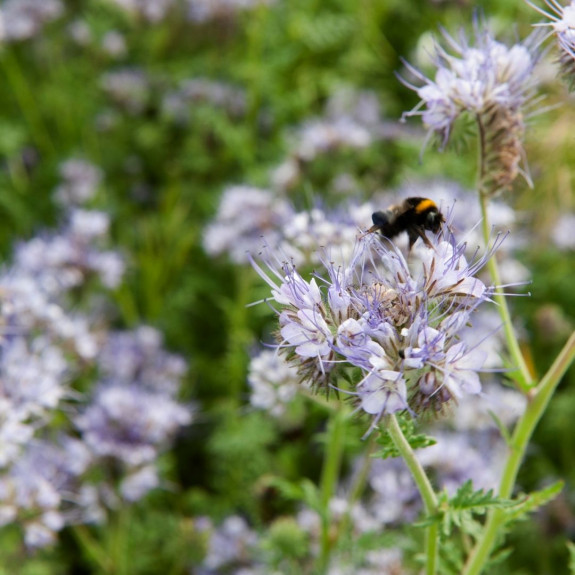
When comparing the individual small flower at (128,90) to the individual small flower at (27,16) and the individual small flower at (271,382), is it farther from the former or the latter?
the individual small flower at (271,382)

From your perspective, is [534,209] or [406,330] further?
[534,209]

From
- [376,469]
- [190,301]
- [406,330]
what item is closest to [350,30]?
[190,301]

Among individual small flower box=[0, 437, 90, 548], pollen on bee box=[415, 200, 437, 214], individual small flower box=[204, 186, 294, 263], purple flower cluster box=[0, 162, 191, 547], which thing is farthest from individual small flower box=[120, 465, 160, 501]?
pollen on bee box=[415, 200, 437, 214]

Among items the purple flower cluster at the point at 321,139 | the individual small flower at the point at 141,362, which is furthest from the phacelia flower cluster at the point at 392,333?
the purple flower cluster at the point at 321,139

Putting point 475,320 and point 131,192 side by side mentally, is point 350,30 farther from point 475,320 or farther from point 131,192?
point 475,320

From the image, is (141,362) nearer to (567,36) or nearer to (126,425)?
(126,425)

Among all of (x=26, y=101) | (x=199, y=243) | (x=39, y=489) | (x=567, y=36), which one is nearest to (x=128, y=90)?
(x=26, y=101)
